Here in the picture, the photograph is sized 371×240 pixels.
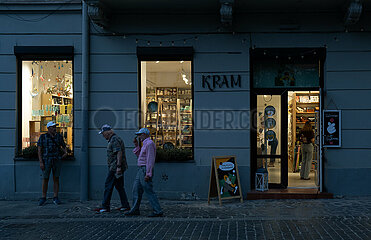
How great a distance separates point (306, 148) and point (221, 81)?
11.5ft

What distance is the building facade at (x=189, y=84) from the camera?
33.4ft

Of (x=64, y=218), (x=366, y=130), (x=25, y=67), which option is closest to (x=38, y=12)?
Result: (x=25, y=67)

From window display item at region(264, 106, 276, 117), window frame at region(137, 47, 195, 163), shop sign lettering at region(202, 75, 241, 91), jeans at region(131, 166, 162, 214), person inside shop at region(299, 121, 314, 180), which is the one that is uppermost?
window frame at region(137, 47, 195, 163)

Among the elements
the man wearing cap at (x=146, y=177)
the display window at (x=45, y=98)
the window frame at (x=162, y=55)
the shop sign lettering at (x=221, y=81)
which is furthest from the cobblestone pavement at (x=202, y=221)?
the shop sign lettering at (x=221, y=81)

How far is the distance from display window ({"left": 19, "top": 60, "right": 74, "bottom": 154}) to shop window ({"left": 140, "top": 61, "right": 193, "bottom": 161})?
1.90 m

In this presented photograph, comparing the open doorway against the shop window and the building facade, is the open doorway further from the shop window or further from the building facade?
the shop window

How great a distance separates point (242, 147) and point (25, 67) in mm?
5794

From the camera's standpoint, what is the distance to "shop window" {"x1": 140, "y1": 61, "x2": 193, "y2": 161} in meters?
10.6

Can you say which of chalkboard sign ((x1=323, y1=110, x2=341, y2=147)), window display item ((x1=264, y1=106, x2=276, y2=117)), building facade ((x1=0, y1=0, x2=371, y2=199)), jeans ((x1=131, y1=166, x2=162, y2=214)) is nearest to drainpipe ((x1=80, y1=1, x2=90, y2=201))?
building facade ((x1=0, y1=0, x2=371, y2=199))

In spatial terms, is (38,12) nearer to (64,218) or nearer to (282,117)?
(64,218)

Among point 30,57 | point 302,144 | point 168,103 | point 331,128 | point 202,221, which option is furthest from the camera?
point 302,144

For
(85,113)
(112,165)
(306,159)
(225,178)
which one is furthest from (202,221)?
(306,159)

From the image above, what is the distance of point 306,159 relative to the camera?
39.3 ft

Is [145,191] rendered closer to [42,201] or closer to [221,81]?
[42,201]
